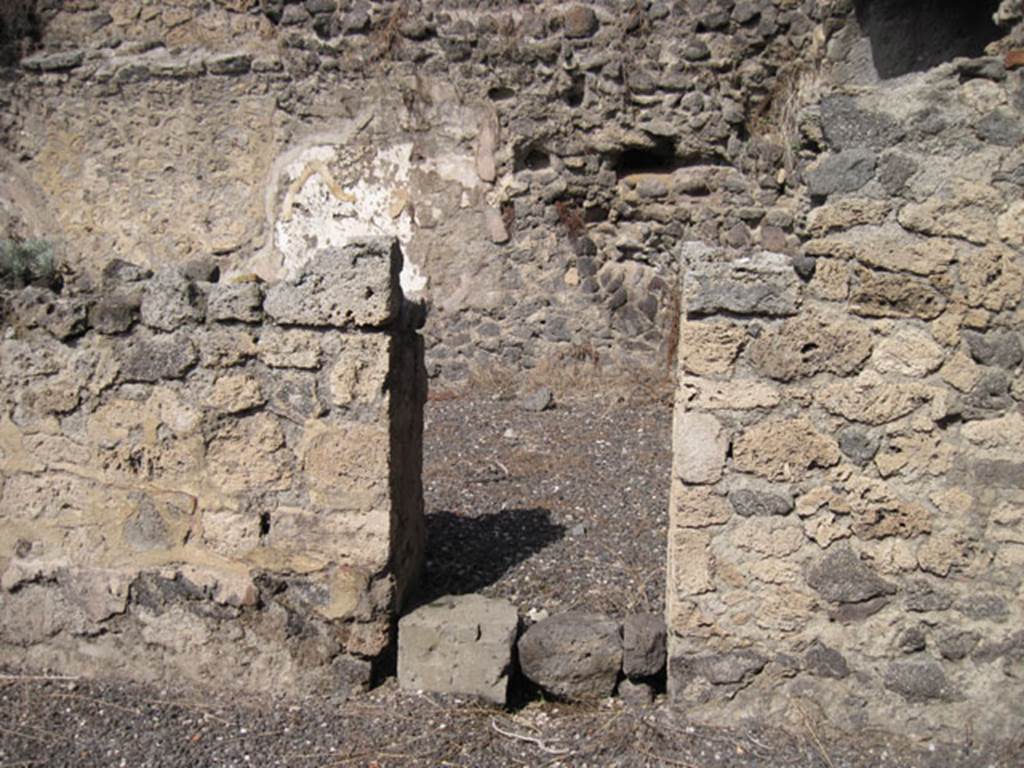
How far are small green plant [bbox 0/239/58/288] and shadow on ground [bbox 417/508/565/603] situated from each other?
180 cm

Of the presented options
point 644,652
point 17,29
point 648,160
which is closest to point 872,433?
point 644,652

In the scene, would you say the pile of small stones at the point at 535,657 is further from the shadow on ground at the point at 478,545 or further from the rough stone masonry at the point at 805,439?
the shadow on ground at the point at 478,545

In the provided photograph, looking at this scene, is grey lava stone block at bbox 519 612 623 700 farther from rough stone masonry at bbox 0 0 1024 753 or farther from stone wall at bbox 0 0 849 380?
stone wall at bbox 0 0 849 380

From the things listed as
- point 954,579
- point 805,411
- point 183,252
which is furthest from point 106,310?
point 183,252

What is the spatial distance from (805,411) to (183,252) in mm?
6447

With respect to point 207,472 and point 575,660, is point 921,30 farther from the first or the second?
point 207,472

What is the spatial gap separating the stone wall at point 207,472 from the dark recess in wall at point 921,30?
4.76 meters

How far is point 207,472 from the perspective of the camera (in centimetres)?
354

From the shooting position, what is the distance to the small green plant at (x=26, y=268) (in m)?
3.67

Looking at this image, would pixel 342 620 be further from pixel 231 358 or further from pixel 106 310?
pixel 106 310

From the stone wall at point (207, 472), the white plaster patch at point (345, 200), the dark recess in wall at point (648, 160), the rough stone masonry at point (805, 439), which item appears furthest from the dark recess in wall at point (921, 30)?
the stone wall at point (207, 472)

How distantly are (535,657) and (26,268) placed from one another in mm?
2294

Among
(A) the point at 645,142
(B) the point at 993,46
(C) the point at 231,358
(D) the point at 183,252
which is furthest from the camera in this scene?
(D) the point at 183,252

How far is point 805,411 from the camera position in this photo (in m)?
3.13
